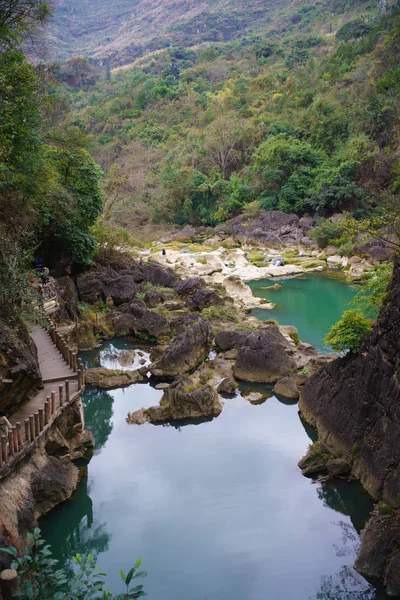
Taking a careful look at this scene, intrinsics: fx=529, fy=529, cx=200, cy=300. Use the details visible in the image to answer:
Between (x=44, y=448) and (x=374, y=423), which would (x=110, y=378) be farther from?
(x=374, y=423)

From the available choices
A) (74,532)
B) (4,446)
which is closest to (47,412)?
(4,446)

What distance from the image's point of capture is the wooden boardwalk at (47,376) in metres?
11.6

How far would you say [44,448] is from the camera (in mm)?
11234

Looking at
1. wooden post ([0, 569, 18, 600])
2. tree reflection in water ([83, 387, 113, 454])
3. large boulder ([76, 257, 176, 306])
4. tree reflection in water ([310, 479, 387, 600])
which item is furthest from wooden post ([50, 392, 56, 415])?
large boulder ([76, 257, 176, 306])

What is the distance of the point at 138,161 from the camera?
186ft

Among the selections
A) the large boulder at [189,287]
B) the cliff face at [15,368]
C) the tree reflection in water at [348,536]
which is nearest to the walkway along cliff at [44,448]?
the cliff face at [15,368]

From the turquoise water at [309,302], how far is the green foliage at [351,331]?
8.17m

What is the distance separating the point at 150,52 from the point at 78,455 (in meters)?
109

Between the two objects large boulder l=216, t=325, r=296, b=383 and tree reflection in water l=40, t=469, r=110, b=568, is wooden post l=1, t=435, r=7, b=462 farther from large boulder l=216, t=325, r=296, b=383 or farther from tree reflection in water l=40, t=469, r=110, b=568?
large boulder l=216, t=325, r=296, b=383

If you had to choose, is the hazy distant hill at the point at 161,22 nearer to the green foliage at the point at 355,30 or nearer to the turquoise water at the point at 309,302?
the green foliage at the point at 355,30

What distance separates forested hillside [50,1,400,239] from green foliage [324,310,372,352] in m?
17.5

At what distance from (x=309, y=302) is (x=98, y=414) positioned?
16418 millimetres

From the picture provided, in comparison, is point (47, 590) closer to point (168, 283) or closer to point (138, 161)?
point (168, 283)

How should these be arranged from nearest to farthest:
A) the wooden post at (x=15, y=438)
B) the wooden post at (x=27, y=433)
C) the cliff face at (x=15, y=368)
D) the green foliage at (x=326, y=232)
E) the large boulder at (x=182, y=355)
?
the wooden post at (x=15, y=438)
the wooden post at (x=27, y=433)
the cliff face at (x=15, y=368)
the large boulder at (x=182, y=355)
the green foliage at (x=326, y=232)
